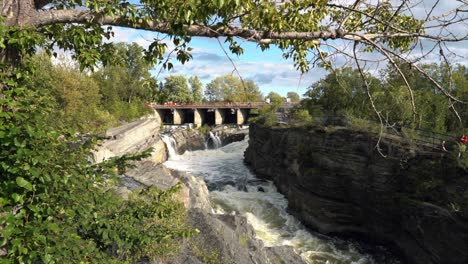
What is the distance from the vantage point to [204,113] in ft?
236

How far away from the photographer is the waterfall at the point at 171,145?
44.1 metres

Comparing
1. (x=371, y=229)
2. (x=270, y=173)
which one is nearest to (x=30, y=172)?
(x=371, y=229)

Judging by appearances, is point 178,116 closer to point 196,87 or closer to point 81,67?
point 196,87

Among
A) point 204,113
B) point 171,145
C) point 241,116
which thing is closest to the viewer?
point 171,145

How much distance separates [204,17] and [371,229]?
1745 centimetres

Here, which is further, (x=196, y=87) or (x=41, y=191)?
(x=196, y=87)

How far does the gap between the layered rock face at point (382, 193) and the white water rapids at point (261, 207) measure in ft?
3.40

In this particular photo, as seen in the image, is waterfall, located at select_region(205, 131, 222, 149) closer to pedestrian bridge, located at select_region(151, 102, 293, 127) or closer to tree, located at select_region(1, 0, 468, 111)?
pedestrian bridge, located at select_region(151, 102, 293, 127)

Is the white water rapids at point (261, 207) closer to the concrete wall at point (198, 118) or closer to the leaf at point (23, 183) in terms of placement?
the leaf at point (23, 183)

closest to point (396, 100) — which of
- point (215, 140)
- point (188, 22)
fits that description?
point (188, 22)

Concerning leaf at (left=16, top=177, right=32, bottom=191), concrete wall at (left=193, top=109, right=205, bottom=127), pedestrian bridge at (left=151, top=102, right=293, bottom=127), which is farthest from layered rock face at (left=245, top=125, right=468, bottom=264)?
concrete wall at (left=193, top=109, right=205, bottom=127)

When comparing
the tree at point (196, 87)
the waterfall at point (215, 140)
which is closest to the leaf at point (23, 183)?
the waterfall at point (215, 140)

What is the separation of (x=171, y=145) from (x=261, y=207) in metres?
24.4

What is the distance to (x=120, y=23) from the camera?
4355mm
